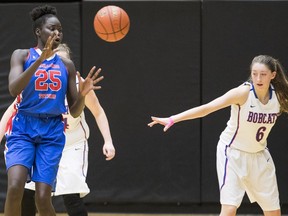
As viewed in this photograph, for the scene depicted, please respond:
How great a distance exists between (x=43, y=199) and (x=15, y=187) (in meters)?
0.23

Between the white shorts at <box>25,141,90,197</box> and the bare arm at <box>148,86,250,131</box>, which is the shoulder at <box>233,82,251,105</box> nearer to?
the bare arm at <box>148,86,250,131</box>

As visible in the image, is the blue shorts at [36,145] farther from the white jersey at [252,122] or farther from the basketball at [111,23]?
the basketball at [111,23]

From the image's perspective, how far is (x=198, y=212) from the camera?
9.21m

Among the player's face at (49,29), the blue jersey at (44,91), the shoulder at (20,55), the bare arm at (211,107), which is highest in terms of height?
the player's face at (49,29)

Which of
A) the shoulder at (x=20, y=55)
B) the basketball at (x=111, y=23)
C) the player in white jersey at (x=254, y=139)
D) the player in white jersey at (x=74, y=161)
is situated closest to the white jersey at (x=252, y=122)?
the player in white jersey at (x=254, y=139)

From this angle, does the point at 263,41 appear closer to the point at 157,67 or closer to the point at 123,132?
the point at 157,67

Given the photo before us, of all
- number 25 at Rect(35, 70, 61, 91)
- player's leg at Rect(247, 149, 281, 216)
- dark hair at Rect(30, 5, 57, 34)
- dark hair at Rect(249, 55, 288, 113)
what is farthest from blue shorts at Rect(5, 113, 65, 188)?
dark hair at Rect(249, 55, 288, 113)

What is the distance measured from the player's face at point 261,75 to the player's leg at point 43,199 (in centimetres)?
223

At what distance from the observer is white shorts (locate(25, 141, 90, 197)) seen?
684 cm

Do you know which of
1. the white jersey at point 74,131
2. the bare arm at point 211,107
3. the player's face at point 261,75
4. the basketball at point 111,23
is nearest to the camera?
the bare arm at point 211,107

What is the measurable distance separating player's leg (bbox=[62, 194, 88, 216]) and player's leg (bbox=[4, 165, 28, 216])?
3.89ft

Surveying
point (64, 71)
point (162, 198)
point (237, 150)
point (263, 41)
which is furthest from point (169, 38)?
point (64, 71)

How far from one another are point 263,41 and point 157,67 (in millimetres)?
1303

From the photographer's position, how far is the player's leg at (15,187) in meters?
5.51
